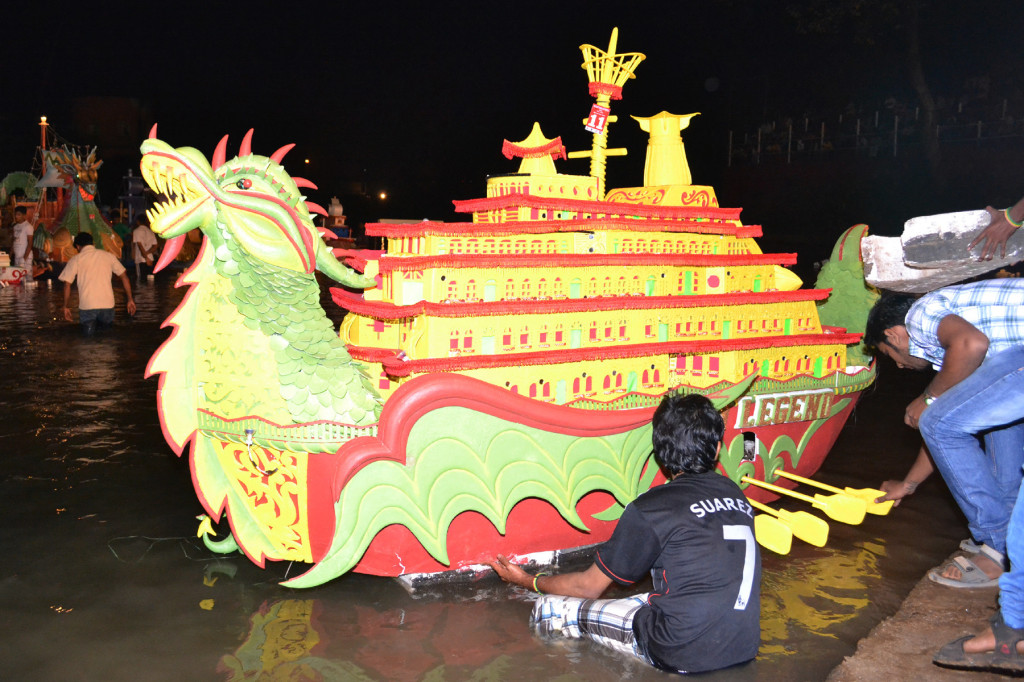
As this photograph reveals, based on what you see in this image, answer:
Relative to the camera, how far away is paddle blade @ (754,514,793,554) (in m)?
3.88

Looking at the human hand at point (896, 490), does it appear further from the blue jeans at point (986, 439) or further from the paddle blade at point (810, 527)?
the paddle blade at point (810, 527)

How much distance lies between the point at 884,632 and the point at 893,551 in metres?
1.11

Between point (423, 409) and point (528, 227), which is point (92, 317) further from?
point (423, 409)

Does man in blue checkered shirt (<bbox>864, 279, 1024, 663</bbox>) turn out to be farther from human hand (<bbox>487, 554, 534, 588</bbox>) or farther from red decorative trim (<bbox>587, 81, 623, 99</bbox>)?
red decorative trim (<bbox>587, 81, 623, 99</bbox>)

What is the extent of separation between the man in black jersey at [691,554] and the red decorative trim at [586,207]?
167 cm

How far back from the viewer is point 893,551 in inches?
177

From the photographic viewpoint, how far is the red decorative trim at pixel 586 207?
4176mm

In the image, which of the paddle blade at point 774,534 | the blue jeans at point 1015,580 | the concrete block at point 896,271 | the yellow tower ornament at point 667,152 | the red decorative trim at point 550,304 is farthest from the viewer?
the yellow tower ornament at point 667,152

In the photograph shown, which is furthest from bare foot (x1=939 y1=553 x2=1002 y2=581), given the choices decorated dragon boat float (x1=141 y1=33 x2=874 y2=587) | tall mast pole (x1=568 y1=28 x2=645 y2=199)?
tall mast pole (x1=568 y1=28 x2=645 y2=199)

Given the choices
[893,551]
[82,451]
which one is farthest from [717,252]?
[82,451]

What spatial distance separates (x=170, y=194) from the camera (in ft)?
11.7

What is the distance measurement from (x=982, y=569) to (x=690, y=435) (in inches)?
86.6

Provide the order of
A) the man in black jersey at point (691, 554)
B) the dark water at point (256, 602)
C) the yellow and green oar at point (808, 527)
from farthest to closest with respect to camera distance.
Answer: the yellow and green oar at point (808, 527) → the dark water at point (256, 602) → the man in black jersey at point (691, 554)

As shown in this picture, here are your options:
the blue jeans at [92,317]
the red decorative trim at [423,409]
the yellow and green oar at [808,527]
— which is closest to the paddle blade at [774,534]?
the yellow and green oar at [808,527]
